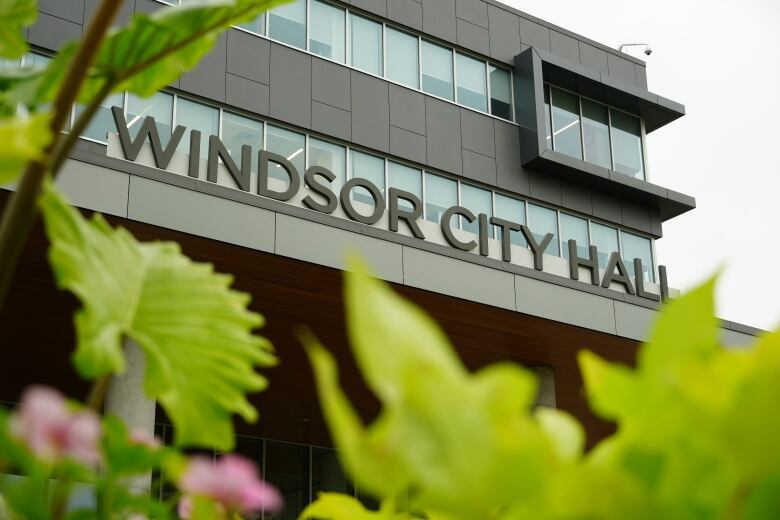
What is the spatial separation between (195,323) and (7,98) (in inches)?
20.6

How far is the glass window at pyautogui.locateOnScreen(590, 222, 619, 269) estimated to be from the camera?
66.2ft

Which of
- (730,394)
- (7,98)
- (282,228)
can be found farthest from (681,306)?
(282,228)

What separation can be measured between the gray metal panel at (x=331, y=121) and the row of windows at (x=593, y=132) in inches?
189

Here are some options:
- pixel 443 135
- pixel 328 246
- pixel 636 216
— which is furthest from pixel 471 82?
pixel 328 246

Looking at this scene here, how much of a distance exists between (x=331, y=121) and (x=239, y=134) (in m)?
1.77

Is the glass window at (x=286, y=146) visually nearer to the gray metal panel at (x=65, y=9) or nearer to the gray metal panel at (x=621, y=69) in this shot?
the gray metal panel at (x=65, y=9)

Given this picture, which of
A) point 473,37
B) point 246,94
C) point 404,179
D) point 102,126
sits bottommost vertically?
point 102,126

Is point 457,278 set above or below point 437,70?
below

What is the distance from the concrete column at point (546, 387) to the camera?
50.0 feet

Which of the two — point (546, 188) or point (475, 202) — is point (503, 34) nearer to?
point (546, 188)

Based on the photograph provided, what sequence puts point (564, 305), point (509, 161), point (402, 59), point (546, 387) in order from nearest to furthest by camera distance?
point (564, 305) < point (546, 387) < point (402, 59) < point (509, 161)

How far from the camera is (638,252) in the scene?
20.9m

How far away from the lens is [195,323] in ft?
4.79

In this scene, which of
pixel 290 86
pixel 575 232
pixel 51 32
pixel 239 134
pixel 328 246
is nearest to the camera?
pixel 328 246
